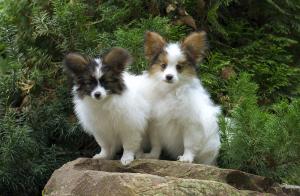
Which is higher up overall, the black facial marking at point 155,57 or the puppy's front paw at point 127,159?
the black facial marking at point 155,57

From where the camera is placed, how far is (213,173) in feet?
16.9

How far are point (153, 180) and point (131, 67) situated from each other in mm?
2036

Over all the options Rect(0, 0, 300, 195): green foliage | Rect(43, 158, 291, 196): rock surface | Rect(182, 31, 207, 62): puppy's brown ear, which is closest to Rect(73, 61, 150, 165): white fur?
Rect(43, 158, 291, 196): rock surface

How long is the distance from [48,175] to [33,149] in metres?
0.37

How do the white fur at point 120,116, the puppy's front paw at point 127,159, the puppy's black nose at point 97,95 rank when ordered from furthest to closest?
the puppy's front paw at point 127,159
the white fur at point 120,116
the puppy's black nose at point 97,95

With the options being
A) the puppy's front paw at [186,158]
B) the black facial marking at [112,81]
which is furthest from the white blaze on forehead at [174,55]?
the puppy's front paw at [186,158]

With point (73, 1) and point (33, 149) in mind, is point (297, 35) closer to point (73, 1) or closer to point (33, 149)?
point (73, 1)

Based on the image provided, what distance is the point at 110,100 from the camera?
213 inches

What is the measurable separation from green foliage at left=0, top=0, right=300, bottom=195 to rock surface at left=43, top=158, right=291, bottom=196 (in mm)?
245

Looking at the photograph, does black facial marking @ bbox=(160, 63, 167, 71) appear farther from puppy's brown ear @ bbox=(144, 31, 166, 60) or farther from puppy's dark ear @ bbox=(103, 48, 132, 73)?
puppy's dark ear @ bbox=(103, 48, 132, 73)

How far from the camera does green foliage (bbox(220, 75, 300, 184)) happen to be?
5062 mm

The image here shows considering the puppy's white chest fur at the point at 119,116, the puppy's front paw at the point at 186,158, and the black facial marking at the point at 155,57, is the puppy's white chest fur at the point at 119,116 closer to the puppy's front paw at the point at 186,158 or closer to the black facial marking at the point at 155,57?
the black facial marking at the point at 155,57

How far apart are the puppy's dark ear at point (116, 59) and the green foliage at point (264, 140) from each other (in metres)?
1.05

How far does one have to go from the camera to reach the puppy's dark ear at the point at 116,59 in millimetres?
5332
